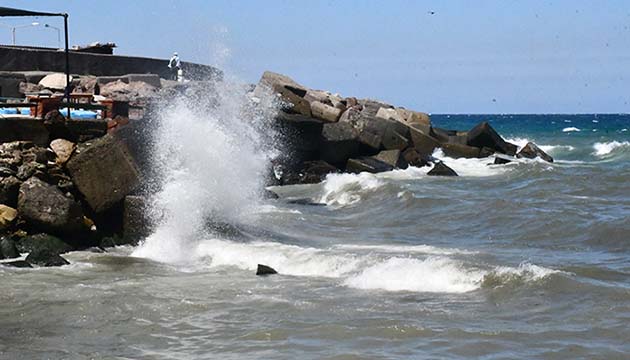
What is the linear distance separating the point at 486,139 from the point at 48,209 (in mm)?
23317

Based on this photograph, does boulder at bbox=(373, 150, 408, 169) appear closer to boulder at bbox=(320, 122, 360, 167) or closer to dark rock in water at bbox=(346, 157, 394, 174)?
dark rock in water at bbox=(346, 157, 394, 174)

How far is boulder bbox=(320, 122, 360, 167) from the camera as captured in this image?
25906 mm

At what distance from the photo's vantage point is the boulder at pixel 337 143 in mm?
25906

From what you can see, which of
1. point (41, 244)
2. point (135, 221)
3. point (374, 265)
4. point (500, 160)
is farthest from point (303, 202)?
point (500, 160)

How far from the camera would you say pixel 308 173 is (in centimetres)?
2523

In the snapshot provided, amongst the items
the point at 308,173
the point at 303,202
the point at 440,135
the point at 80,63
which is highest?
the point at 80,63

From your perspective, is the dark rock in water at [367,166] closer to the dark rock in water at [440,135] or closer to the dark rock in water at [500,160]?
the dark rock in water at [500,160]

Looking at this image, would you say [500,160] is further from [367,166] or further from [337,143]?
[337,143]

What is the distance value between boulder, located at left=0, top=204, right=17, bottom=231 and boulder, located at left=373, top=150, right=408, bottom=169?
15714 millimetres

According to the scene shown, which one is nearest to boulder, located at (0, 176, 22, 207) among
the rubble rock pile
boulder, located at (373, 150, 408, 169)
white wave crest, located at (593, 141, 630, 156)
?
the rubble rock pile

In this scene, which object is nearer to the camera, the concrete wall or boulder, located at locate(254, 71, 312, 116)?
boulder, located at locate(254, 71, 312, 116)

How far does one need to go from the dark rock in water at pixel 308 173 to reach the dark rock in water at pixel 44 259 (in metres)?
13.1

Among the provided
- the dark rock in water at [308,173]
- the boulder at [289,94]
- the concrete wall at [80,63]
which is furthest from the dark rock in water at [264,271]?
the concrete wall at [80,63]

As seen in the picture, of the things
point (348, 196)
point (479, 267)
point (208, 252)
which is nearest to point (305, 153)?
point (348, 196)
